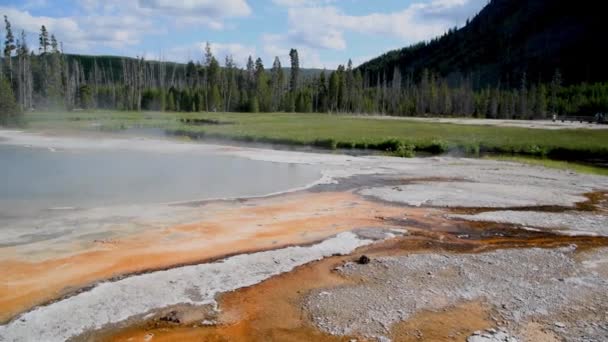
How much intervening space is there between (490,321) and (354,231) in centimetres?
603

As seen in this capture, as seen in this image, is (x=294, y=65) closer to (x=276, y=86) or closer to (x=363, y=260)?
(x=276, y=86)

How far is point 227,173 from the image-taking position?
2566 cm

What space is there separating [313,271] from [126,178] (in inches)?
592

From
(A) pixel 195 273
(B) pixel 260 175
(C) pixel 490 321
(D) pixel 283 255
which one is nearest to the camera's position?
(C) pixel 490 321

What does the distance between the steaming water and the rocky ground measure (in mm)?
2160

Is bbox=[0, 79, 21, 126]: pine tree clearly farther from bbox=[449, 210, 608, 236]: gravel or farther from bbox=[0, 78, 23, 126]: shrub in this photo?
bbox=[449, 210, 608, 236]: gravel

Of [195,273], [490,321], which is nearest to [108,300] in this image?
[195,273]

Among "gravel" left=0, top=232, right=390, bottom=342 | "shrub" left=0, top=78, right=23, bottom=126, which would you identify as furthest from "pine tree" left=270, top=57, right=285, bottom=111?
"gravel" left=0, top=232, right=390, bottom=342

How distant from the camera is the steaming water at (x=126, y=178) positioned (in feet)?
59.1

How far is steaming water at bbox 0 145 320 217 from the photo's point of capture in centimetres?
1800

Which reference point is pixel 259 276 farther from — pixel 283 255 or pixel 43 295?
pixel 43 295

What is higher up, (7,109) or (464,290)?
(7,109)

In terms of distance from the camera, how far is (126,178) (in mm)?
23156

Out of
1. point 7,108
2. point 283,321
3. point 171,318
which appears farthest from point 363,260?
point 7,108
